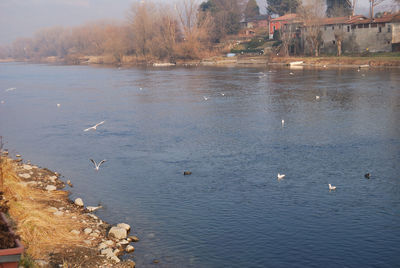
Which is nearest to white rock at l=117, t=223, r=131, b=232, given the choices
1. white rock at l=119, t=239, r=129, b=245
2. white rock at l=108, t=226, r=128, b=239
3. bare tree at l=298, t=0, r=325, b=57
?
white rock at l=108, t=226, r=128, b=239

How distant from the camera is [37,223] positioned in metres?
12.3

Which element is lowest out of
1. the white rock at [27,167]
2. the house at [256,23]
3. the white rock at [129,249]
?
the white rock at [129,249]

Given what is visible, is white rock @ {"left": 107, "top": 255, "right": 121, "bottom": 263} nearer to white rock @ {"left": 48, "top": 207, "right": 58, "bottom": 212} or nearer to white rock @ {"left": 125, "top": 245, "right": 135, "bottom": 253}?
white rock @ {"left": 125, "top": 245, "right": 135, "bottom": 253}

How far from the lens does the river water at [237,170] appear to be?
42.2ft

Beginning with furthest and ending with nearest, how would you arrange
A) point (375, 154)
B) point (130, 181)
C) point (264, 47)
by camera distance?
point (264, 47), point (375, 154), point (130, 181)

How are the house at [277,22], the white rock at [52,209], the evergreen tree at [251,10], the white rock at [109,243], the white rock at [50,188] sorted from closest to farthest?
the white rock at [109,243]
the white rock at [52,209]
the white rock at [50,188]
the house at [277,22]
the evergreen tree at [251,10]

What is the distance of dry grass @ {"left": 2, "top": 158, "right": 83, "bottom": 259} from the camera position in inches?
456

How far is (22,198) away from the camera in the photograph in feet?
48.1

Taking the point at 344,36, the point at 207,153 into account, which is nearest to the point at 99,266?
the point at 207,153

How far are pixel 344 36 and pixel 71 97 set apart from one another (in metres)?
51.8

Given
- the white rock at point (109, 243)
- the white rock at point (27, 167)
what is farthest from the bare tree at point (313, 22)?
the white rock at point (109, 243)

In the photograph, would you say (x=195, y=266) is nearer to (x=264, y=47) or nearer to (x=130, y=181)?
(x=130, y=181)

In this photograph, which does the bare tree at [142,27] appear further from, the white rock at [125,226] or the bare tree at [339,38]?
the white rock at [125,226]

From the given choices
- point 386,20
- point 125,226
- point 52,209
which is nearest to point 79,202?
point 52,209
